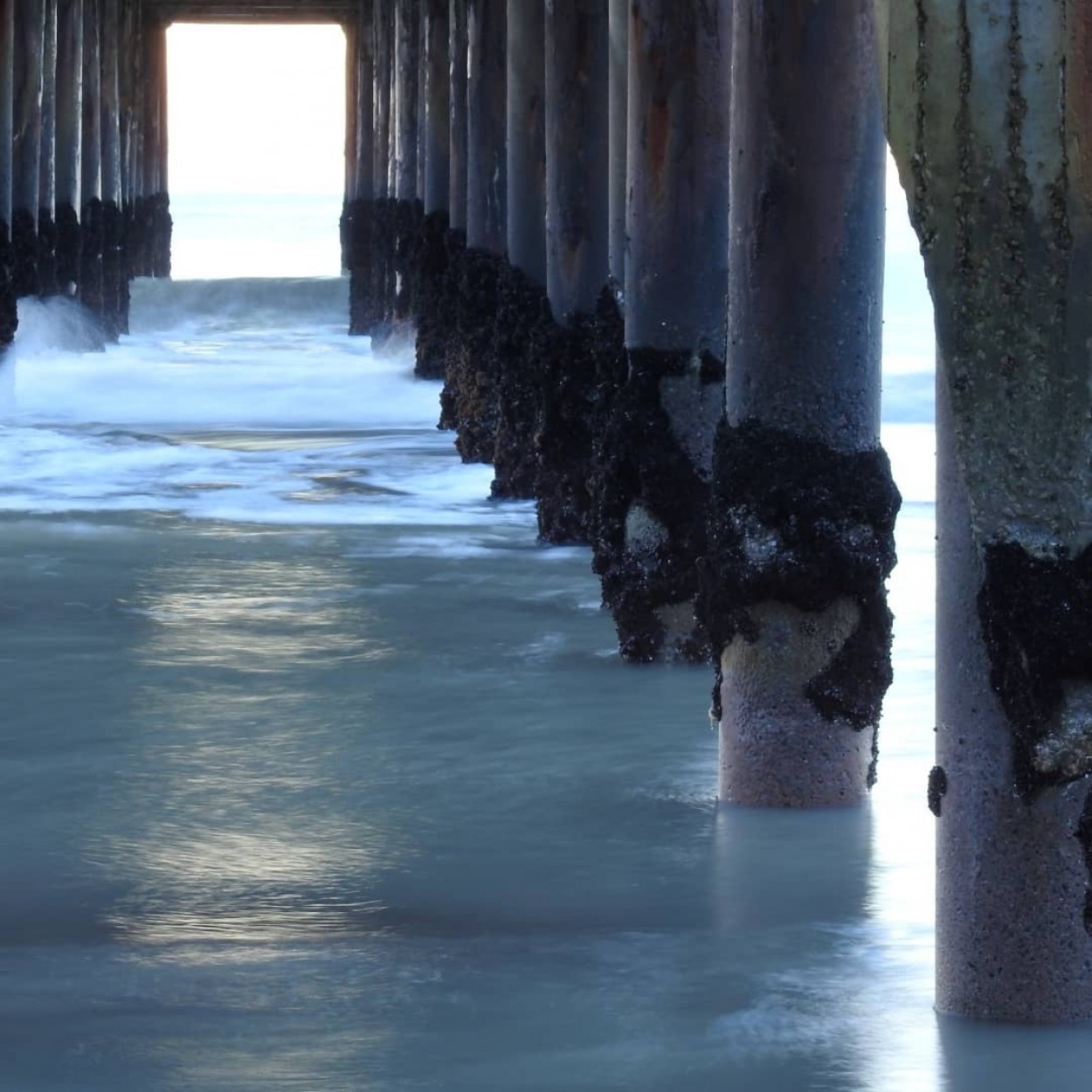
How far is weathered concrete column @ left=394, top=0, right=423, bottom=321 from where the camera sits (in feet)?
70.3

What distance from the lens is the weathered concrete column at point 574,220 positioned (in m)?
9.38

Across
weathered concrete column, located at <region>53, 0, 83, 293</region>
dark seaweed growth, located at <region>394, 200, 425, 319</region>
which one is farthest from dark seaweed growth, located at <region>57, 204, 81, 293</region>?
dark seaweed growth, located at <region>394, 200, 425, 319</region>

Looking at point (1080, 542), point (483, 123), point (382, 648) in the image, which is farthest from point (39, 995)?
point (483, 123)

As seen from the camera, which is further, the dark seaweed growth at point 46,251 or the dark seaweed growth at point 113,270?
the dark seaweed growth at point 113,270

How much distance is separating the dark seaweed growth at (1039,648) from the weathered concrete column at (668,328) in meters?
3.29

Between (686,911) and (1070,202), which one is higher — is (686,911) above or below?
below

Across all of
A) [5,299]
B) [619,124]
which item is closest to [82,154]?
[5,299]

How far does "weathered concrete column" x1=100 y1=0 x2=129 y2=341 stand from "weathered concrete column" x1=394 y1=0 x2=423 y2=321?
5.61 m

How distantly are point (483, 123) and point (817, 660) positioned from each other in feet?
28.3

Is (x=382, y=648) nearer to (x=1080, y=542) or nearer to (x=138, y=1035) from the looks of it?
(x=138, y=1035)

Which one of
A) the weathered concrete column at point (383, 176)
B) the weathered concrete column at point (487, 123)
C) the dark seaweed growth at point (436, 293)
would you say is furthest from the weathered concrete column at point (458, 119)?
the weathered concrete column at point (383, 176)

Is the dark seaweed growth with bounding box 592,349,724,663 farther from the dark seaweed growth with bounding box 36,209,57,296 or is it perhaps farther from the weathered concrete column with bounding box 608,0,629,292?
the dark seaweed growth with bounding box 36,209,57,296

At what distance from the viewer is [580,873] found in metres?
5.16

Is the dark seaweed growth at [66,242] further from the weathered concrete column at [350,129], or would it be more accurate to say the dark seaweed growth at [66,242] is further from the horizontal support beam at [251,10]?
the horizontal support beam at [251,10]
